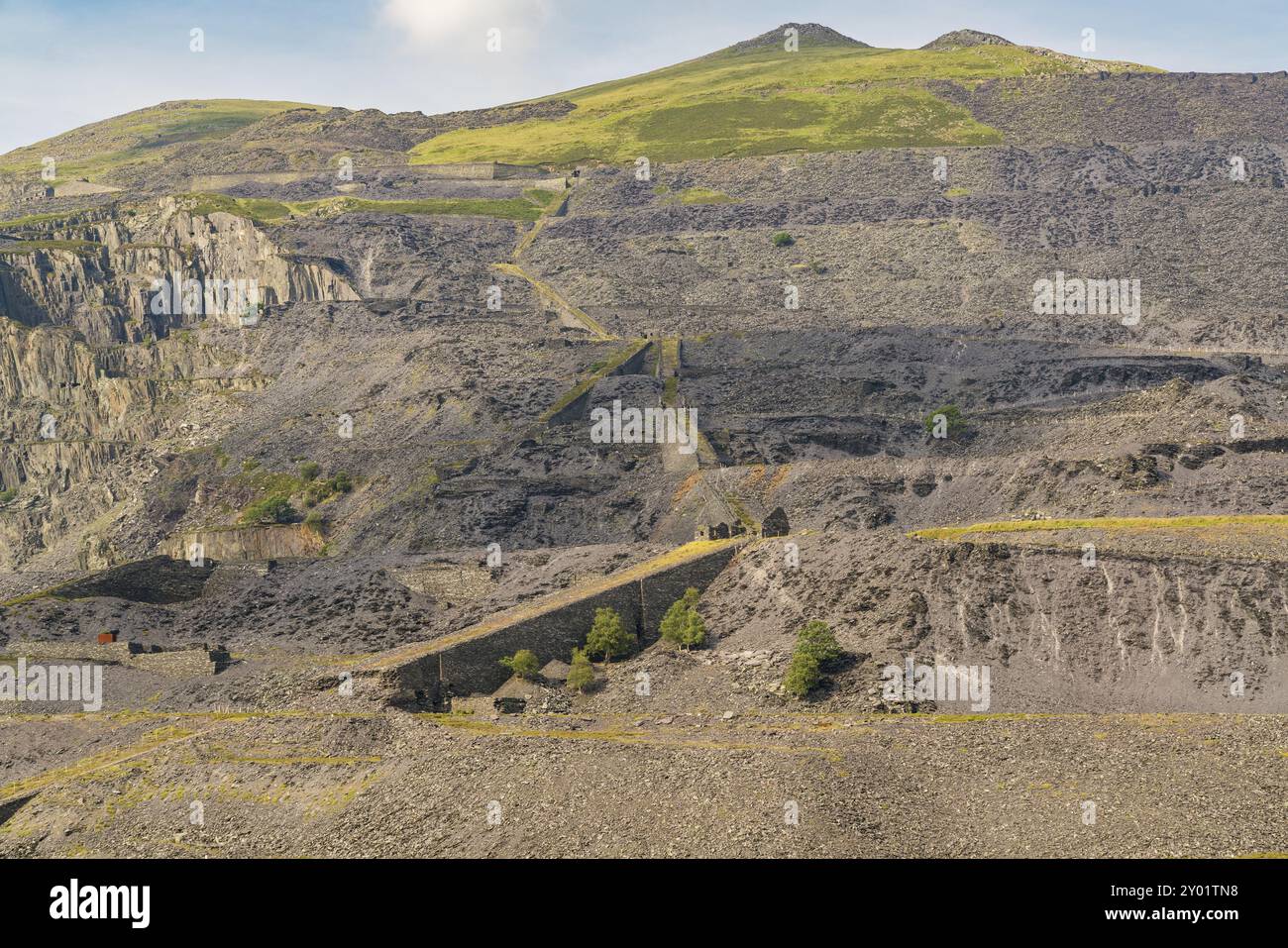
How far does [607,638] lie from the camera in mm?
76938

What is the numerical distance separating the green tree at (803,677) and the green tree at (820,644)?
43 centimetres

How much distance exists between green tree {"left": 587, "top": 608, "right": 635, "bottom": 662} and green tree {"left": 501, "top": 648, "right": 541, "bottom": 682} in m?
3.58

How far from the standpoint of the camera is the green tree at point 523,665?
242ft

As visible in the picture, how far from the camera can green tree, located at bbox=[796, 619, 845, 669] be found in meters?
68.9

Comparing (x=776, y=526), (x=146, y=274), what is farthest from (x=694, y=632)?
(x=146, y=274)

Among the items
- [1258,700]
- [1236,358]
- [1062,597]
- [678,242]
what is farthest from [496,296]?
[1258,700]

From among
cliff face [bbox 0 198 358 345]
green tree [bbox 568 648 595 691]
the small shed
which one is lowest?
green tree [bbox 568 648 595 691]

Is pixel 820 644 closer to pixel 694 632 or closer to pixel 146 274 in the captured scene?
pixel 694 632

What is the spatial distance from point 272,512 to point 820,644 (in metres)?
61.4

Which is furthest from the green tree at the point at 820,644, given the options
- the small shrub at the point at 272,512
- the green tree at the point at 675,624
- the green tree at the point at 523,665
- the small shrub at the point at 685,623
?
the small shrub at the point at 272,512

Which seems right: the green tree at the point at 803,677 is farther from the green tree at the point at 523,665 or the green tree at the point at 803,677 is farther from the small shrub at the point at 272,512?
the small shrub at the point at 272,512

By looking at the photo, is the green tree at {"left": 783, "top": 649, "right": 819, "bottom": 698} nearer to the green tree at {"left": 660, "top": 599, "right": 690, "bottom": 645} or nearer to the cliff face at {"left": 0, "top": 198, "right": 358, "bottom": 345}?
the green tree at {"left": 660, "top": 599, "right": 690, "bottom": 645}

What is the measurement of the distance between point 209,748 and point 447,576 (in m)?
30.3

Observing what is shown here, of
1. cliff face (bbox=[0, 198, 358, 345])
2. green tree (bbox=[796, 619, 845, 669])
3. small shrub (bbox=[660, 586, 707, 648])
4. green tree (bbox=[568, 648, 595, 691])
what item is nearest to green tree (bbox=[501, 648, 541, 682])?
green tree (bbox=[568, 648, 595, 691])
